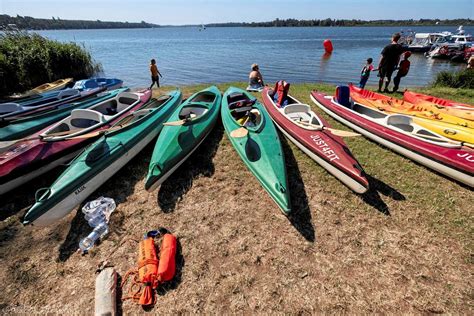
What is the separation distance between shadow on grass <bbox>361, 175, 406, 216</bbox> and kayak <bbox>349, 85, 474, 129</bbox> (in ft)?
11.7

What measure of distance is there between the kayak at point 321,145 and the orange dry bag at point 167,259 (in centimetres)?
361

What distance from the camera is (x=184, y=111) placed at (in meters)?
8.06

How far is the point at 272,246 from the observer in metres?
4.15

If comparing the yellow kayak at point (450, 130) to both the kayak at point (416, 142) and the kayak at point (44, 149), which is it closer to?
the kayak at point (416, 142)

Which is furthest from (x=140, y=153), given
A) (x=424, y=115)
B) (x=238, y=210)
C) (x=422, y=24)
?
(x=422, y=24)

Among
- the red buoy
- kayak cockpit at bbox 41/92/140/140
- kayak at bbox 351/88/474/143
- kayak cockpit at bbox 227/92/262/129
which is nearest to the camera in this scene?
kayak cockpit at bbox 41/92/140/140

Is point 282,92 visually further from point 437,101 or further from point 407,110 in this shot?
point 437,101

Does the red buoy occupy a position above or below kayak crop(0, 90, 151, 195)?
above

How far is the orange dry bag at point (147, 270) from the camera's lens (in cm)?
337

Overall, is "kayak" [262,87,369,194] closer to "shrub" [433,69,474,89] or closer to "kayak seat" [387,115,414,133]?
"kayak seat" [387,115,414,133]

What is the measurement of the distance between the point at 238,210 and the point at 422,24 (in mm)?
188406

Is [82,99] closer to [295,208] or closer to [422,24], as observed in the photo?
[295,208]

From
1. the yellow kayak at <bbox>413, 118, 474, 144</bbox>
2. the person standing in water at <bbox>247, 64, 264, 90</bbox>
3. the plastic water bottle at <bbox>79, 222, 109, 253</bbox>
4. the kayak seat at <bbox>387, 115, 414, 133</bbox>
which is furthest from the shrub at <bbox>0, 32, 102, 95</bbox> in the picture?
the yellow kayak at <bbox>413, 118, 474, 144</bbox>

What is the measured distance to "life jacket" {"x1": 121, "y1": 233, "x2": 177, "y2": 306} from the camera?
3.42 meters
